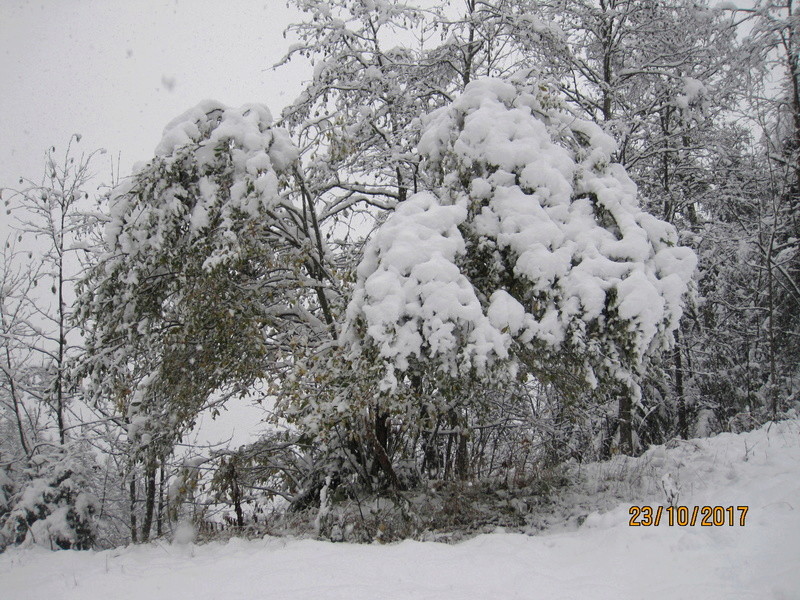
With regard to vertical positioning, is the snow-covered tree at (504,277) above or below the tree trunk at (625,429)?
above

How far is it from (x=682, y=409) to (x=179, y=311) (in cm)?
929

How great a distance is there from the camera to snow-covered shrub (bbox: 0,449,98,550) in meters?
6.40

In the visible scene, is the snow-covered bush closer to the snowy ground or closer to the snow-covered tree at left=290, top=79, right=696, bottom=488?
the snow-covered tree at left=290, top=79, right=696, bottom=488

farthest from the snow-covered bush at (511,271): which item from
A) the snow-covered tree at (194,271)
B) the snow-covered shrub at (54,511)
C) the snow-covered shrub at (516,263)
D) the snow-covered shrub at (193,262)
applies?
the snow-covered shrub at (54,511)

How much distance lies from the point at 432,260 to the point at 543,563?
2.44 metres

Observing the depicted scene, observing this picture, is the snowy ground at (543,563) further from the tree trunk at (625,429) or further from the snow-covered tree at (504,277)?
the tree trunk at (625,429)
